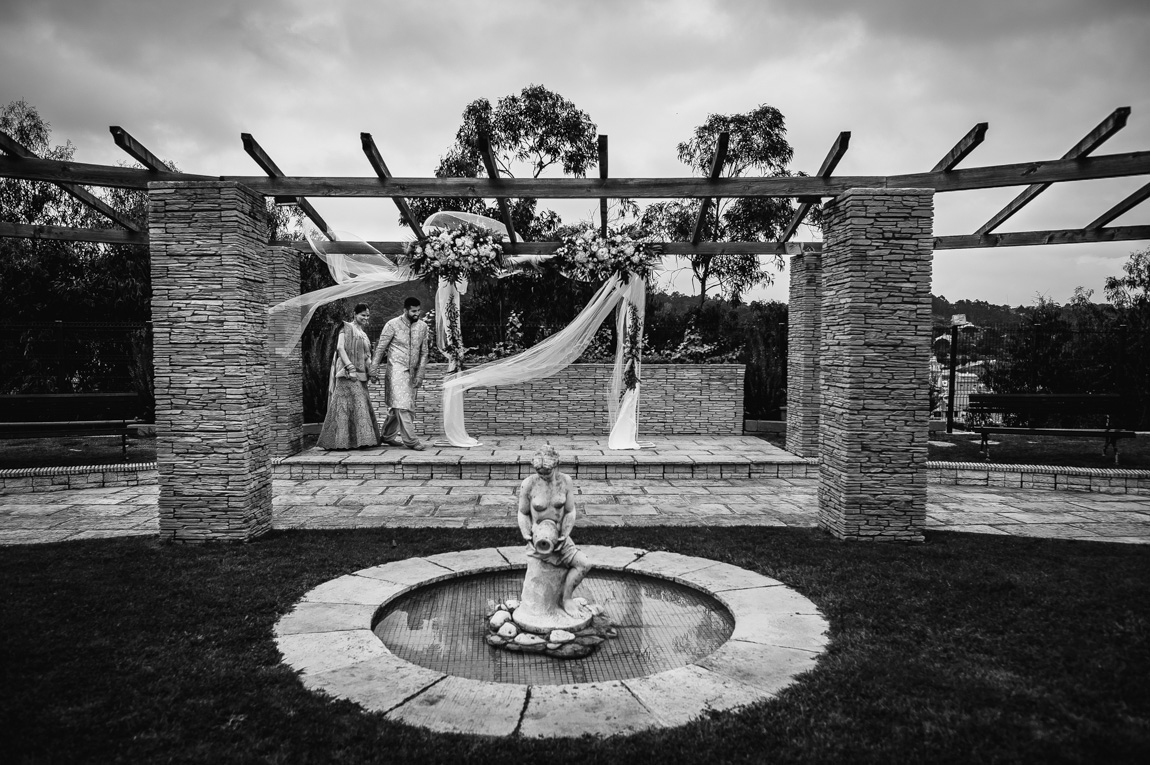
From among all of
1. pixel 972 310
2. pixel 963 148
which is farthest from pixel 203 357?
pixel 972 310

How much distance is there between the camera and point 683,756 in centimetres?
320

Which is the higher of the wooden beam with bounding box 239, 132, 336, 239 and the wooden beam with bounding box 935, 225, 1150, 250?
the wooden beam with bounding box 239, 132, 336, 239

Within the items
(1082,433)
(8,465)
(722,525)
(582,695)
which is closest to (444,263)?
(722,525)

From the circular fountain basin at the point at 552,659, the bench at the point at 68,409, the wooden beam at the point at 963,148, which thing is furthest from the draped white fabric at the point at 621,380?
the bench at the point at 68,409

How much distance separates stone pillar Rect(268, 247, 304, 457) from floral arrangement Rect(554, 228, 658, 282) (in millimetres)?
4264

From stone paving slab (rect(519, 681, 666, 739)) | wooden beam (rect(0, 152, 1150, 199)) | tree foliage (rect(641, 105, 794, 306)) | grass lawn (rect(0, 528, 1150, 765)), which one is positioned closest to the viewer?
grass lawn (rect(0, 528, 1150, 765))

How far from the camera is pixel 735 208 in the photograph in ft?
58.0

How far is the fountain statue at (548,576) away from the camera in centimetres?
468

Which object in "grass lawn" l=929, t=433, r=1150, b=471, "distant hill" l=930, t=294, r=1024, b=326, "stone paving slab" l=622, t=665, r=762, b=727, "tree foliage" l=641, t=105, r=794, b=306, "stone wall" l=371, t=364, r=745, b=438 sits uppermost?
"tree foliage" l=641, t=105, r=794, b=306

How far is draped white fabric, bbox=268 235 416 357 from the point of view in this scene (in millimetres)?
10961

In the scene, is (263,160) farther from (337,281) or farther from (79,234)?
(79,234)

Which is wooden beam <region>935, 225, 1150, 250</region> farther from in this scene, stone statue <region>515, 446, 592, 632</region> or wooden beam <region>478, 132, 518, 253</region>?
stone statue <region>515, 446, 592, 632</region>

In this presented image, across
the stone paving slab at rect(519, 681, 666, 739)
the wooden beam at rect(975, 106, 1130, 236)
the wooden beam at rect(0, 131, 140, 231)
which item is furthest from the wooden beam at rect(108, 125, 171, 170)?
the wooden beam at rect(975, 106, 1130, 236)

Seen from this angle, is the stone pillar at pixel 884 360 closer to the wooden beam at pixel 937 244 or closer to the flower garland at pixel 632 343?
the wooden beam at pixel 937 244
